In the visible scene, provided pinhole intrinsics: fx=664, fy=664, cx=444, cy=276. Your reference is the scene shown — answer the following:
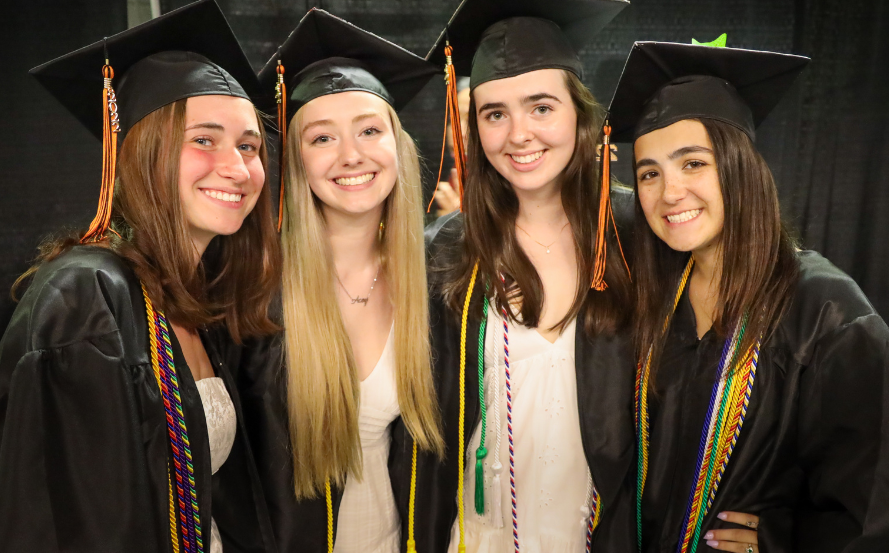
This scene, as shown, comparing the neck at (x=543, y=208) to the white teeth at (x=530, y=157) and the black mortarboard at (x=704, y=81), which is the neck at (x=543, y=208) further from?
the black mortarboard at (x=704, y=81)

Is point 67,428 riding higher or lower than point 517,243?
lower

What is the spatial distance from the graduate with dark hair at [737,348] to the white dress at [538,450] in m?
0.21

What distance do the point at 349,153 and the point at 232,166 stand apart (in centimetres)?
39

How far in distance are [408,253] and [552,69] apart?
30.1 inches

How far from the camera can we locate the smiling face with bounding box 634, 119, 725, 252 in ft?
6.06

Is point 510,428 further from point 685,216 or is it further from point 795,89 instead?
point 795,89

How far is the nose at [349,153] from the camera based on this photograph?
2.04 metres

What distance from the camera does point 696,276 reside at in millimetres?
2066

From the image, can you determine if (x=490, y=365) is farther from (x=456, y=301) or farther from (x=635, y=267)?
(x=635, y=267)

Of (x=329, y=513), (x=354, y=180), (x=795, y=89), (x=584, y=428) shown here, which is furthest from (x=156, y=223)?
(x=795, y=89)

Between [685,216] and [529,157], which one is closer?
[685,216]

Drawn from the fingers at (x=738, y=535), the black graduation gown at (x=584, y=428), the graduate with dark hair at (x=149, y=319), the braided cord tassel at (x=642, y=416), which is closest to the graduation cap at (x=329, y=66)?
the graduate with dark hair at (x=149, y=319)

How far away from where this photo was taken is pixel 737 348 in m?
1.81

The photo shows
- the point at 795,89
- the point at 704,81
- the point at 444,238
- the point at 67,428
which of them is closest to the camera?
the point at 67,428
